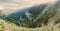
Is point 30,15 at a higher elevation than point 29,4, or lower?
lower

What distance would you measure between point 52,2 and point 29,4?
2.47ft

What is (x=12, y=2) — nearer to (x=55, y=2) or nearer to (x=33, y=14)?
(x=33, y=14)

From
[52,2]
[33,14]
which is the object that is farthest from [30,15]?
[52,2]

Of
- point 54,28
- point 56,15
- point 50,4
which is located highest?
point 50,4

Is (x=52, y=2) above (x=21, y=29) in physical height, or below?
above

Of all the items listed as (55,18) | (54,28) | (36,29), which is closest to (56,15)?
(55,18)

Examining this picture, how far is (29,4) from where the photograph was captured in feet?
17.3

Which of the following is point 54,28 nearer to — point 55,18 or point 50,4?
point 55,18

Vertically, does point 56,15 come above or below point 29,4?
below

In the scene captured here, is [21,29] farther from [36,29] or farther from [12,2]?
[12,2]

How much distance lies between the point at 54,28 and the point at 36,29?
55cm

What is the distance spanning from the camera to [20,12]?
5.11 metres

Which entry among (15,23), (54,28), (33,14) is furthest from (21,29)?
(54,28)

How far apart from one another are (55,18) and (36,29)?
713mm
